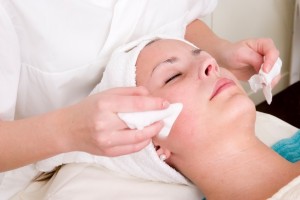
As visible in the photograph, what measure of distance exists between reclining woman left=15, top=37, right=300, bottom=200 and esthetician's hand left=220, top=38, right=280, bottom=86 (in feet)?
0.51

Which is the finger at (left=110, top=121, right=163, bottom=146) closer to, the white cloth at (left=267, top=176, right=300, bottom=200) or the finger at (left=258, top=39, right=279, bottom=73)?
the white cloth at (left=267, top=176, right=300, bottom=200)

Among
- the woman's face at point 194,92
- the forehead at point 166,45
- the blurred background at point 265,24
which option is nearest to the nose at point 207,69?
the woman's face at point 194,92

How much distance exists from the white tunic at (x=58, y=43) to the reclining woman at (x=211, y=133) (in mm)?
114

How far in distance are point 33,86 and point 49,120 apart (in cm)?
30

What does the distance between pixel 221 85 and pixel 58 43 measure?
418mm

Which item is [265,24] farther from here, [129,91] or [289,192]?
[129,91]

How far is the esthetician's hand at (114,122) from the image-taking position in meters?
0.75

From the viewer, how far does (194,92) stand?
1022 millimetres

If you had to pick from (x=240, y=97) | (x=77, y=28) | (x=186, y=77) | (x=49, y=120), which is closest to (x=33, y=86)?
(x=77, y=28)

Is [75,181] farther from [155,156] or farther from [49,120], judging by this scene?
[49,120]

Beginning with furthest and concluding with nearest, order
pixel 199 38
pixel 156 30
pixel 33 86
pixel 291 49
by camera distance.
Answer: pixel 291 49 → pixel 199 38 → pixel 156 30 → pixel 33 86

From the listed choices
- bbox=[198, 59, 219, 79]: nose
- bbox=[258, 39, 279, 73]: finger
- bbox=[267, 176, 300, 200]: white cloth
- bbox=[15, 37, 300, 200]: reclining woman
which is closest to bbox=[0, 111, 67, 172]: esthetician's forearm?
bbox=[15, 37, 300, 200]: reclining woman

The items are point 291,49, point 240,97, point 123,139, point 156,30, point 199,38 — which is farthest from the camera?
point 291,49

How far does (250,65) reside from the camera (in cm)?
129
